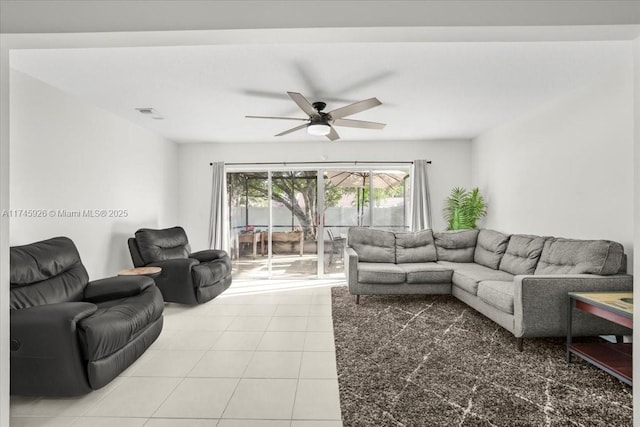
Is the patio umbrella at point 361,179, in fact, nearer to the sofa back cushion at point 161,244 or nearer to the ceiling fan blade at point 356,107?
the ceiling fan blade at point 356,107

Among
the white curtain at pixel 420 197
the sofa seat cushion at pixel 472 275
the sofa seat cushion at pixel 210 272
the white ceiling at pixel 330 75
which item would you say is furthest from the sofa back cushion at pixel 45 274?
the white curtain at pixel 420 197

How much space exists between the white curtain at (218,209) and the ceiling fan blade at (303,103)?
305 cm

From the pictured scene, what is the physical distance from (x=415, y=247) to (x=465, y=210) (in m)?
1.07

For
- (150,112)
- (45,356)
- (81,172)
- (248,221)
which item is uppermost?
(150,112)

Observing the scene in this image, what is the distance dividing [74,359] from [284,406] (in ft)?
4.28

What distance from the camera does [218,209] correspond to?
227 inches

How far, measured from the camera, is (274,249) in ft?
19.7

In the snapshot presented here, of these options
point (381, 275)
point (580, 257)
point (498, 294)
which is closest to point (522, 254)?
point (580, 257)

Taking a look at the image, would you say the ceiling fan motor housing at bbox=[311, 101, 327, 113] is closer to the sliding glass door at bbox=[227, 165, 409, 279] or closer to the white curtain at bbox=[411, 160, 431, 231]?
the sliding glass door at bbox=[227, 165, 409, 279]

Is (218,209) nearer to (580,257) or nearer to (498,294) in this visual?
(498,294)

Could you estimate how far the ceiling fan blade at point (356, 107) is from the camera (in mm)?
2954

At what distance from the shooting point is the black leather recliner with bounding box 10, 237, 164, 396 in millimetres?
1952

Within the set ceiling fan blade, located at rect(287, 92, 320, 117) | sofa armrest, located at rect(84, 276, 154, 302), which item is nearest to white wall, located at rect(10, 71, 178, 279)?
sofa armrest, located at rect(84, 276, 154, 302)

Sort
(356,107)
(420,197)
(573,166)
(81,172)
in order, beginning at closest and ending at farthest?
(356,107) < (573,166) < (81,172) < (420,197)
